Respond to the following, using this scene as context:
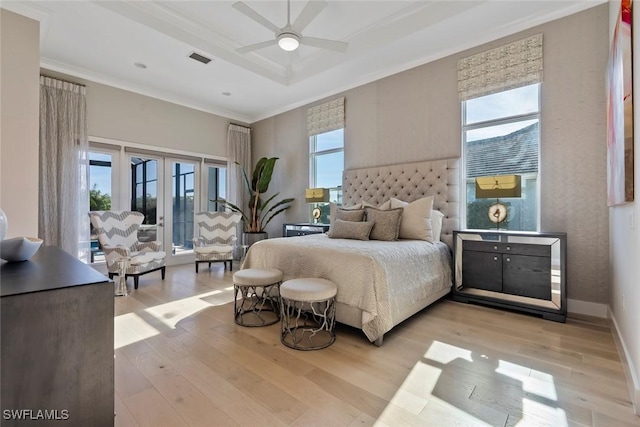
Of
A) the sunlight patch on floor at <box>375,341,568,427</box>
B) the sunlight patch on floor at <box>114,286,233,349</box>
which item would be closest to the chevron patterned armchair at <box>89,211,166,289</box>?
the sunlight patch on floor at <box>114,286,233,349</box>

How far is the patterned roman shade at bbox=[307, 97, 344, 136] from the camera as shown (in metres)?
5.14

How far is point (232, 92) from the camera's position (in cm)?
536

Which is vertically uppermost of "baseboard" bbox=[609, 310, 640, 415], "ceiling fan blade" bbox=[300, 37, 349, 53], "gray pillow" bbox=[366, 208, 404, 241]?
"ceiling fan blade" bbox=[300, 37, 349, 53]

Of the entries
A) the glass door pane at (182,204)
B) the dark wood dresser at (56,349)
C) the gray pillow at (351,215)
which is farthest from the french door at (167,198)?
the dark wood dresser at (56,349)

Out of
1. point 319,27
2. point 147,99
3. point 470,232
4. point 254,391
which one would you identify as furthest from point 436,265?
point 147,99

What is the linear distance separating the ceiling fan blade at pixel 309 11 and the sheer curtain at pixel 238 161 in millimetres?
3907

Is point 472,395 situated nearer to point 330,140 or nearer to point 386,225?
point 386,225

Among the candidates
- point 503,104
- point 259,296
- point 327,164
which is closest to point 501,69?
point 503,104

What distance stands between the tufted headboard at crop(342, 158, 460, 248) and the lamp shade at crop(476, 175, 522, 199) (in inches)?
22.2

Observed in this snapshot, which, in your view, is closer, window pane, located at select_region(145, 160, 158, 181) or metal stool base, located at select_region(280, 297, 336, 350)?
metal stool base, located at select_region(280, 297, 336, 350)

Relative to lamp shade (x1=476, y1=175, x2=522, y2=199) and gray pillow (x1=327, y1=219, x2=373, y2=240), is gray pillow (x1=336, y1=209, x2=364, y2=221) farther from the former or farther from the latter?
lamp shade (x1=476, y1=175, x2=522, y2=199)

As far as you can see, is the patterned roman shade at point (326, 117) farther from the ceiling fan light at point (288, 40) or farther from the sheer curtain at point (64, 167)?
the sheer curtain at point (64, 167)

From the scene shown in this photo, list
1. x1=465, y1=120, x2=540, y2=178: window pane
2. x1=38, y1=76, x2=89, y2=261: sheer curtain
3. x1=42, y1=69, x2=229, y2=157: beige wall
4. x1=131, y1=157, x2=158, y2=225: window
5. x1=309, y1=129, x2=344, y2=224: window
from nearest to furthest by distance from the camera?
x1=465, y1=120, x2=540, y2=178: window pane < x1=38, y1=76, x2=89, y2=261: sheer curtain < x1=42, y1=69, x2=229, y2=157: beige wall < x1=131, y1=157, x2=158, y2=225: window < x1=309, y1=129, x2=344, y2=224: window

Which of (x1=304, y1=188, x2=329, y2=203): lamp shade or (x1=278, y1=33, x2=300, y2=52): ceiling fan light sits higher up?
(x1=278, y1=33, x2=300, y2=52): ceiling fan light
